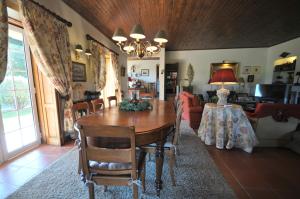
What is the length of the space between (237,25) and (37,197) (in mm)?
5344

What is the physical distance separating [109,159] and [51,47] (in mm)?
2293

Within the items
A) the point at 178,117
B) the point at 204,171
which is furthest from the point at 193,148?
the point at 178,117

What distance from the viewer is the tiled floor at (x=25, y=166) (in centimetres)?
174

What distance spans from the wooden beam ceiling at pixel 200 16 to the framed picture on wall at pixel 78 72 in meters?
1.16

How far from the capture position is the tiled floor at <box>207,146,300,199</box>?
5.44 feet

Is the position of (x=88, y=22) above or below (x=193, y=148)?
above

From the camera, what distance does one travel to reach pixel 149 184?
1740 millimetres

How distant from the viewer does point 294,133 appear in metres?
2.53

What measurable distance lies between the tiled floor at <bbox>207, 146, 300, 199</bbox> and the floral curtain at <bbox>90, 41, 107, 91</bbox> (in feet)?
10.5

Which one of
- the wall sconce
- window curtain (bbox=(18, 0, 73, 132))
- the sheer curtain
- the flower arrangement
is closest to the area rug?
the flower arrangement

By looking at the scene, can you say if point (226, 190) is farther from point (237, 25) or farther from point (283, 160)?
point (237, 25)

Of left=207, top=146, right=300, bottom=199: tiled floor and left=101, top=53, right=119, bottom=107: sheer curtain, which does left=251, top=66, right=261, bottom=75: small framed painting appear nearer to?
left=207, top=146, right=300, bottom=199: tiled floor

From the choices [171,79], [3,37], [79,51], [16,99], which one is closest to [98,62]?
[79,51]

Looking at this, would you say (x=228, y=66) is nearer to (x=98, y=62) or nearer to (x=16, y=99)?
(x=98, y=62)
